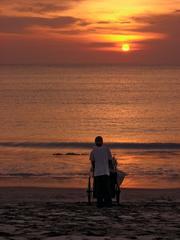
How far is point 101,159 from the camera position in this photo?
13.8 metres

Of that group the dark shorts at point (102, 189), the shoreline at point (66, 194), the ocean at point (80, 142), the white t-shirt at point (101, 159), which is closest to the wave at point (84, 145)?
the ocean at point (80, 142)

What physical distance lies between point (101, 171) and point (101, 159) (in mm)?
297

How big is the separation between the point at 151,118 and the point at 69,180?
130 feet

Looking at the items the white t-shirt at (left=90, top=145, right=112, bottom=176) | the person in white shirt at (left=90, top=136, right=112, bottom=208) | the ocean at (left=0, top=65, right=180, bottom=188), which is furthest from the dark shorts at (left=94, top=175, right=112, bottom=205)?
the ocean at (left=0, top=65, right=180, bottom=188)

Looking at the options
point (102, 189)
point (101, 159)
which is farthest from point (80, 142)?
point (101, 159)

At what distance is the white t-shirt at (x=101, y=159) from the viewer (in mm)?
13797

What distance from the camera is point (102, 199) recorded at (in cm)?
1391

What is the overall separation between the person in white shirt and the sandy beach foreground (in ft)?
1.04

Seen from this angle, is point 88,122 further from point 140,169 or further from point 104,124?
point 140,169

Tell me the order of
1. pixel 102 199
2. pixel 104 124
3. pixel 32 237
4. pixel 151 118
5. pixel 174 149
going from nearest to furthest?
1. pixel 32 237
2. pixel 102 199
3. pixel 174 149
4. pixel 104 124
5. pixel 151 118

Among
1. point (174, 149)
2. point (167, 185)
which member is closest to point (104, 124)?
point (174, 149)

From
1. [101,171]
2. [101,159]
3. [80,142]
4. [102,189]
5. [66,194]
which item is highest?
[101,159]

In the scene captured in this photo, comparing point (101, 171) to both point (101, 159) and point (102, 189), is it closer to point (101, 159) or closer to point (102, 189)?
point (101, 159)

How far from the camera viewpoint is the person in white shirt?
13805 mm
